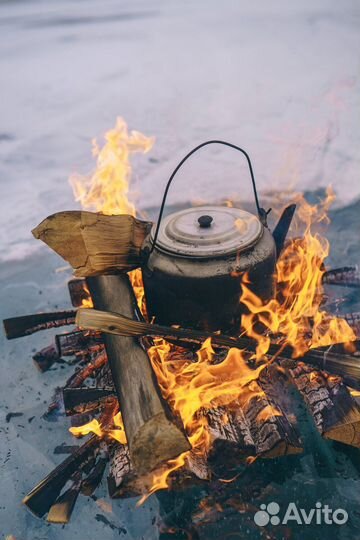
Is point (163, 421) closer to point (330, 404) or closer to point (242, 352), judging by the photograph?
point (242, 352)

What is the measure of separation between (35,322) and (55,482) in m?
1.48

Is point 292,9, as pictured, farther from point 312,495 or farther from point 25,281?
point 312,495

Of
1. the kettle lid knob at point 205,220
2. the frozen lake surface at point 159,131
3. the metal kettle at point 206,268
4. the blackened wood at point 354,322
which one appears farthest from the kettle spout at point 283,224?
the frozen lake surface at point 159,131

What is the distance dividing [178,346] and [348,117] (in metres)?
8.28

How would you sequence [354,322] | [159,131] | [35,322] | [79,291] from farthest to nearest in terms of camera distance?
[159,131] < [79,291] < [35,322] < [354,322]

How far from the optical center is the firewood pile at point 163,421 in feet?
8.53

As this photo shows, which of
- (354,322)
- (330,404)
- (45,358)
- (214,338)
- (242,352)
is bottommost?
(45,358)

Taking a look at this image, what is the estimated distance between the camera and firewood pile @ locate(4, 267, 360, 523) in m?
2.60

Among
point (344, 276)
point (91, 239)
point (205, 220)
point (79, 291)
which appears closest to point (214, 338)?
point (205, 220)

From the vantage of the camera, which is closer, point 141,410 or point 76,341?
point 141,410

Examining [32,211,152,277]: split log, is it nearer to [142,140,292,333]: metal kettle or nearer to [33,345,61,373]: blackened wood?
[142,140,292,333]: metal kettle

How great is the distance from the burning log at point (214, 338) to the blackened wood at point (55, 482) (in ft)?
2.94

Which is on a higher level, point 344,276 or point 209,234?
point 209,234

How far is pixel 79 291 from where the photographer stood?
4.48m
